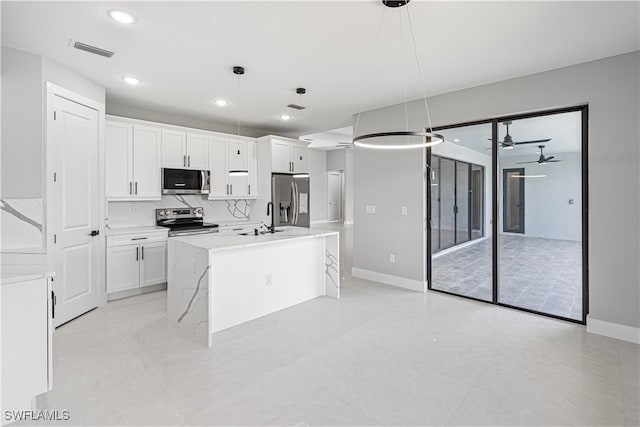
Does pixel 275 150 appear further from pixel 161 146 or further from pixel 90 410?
pixel 90 410

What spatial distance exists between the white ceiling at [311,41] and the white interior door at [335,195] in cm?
770

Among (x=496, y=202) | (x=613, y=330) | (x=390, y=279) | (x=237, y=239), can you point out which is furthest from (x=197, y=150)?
(x=613, y=330)

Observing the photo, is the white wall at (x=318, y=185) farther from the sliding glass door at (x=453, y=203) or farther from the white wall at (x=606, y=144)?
the white wall at (x=606, y=144)

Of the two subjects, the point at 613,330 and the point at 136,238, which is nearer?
the point at 613,330

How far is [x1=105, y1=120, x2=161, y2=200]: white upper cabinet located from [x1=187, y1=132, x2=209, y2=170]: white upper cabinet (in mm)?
463

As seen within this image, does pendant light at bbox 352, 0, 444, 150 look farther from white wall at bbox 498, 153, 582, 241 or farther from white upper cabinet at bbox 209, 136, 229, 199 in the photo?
white upper cabinet at bbox 209, 136, 229, 199

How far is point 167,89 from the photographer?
397 cm

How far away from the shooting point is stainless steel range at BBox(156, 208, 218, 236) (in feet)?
15.4

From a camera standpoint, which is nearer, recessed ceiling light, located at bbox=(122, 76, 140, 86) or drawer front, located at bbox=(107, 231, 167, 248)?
recessed ceiling light, located at bbox=(122, 76, 140, 86)

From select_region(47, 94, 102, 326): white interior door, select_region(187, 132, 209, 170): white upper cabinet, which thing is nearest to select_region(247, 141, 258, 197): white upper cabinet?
select_region(187, 132, 209, 170): white upper cabinet

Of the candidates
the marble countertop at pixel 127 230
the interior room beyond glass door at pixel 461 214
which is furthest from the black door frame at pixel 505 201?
the marble countertop at pixel 127 230

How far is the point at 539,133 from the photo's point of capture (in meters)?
3.61

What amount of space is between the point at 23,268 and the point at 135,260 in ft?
7.26

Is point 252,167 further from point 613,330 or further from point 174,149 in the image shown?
point 613,330
